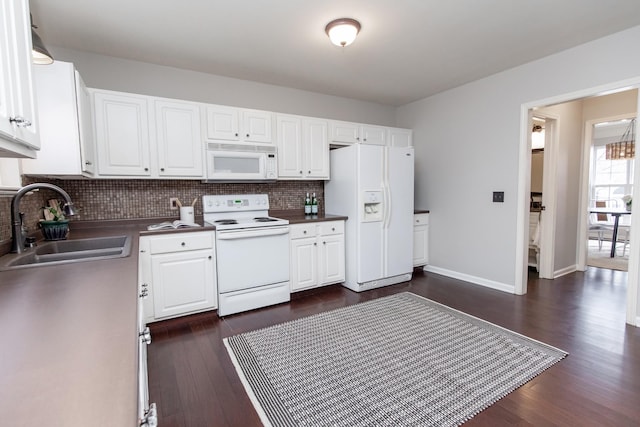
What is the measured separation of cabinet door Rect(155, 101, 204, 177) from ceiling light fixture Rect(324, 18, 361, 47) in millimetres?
1449

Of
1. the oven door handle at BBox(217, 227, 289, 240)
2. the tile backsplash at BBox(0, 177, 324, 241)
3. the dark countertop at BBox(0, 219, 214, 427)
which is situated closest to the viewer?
the dark countertop at BBox(0, 219, 214, 427)

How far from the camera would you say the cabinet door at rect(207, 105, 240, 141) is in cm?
295

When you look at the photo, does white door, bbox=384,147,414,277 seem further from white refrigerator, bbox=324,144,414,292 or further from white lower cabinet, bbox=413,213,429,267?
white lower cabinet, bbox=413,213,429,267

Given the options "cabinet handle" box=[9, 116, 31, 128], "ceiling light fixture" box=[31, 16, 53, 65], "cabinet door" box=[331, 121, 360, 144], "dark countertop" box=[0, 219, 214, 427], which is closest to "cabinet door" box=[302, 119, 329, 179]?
"cabinet door" box=[331, 121, 360, 144]

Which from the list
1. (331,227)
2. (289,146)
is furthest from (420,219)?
(289,146)

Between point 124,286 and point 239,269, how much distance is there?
175 cm

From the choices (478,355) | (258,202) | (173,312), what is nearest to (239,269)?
(173,312)

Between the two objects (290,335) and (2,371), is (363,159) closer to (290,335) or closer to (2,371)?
(290,335)

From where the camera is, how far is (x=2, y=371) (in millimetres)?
569

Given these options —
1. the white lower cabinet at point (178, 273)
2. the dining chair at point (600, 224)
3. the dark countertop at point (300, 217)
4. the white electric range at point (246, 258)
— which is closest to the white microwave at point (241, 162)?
the white electric range at point (246, 258)

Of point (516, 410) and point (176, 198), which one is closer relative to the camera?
point (516, 410)

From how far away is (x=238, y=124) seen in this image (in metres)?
3.08

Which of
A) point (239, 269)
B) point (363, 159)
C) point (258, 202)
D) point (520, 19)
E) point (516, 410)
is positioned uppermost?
point (520, 19)

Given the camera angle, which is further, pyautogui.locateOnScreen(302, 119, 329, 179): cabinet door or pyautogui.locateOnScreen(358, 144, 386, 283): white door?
pyautogui.locateOnScreen(302, 119, 329, 179): cabinet door
